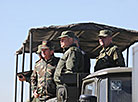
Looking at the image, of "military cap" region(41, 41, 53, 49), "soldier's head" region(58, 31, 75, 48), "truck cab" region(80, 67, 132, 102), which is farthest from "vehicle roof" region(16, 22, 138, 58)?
"truck cab" region(80, 67, 132, 102)

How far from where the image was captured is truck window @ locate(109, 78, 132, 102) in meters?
7.70

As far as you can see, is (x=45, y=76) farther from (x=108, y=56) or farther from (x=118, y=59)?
(x=118, y=59)

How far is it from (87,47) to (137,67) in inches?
331

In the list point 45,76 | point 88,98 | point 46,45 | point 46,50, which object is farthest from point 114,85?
point 46,45

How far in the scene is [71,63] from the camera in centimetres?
1092

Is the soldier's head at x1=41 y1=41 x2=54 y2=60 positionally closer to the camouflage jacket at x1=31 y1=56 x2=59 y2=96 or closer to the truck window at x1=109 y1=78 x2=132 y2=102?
the camouflage jacket at x1=31 y1=56 x2=59 y2=96

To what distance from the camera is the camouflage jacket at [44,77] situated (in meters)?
12.9

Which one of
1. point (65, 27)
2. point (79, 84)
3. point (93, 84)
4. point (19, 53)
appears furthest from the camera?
point (19, 53)

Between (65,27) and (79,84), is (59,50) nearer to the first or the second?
(65,27)

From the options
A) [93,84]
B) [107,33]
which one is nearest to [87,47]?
[107,33]

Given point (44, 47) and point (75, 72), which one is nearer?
point (75, 72)

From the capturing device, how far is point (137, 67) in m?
6.82

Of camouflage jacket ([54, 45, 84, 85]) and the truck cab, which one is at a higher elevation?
camouflage jacket ([54, 45, 84, 85])

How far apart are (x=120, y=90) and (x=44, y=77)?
5.50 meters
